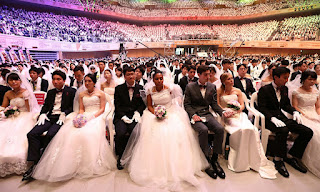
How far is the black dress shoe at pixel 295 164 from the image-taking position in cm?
261

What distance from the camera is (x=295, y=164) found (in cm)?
268

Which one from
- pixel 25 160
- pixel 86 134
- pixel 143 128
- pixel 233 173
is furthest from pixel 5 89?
pixel 233 173

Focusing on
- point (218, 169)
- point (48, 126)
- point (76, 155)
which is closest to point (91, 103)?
point (48, 126)

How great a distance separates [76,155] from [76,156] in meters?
0.01

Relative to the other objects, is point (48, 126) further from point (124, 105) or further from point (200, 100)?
point (200, 100)

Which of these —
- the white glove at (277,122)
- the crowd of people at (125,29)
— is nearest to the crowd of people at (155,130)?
the white glove at (277,122)

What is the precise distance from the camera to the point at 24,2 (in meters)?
18.9

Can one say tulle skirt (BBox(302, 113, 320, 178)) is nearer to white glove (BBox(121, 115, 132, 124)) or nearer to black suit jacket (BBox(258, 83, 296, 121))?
black suit jacket (BBox(258, 83, 296, 121))

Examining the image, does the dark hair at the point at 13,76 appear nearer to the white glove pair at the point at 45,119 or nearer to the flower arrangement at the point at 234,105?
the white glove pair at the point at 45,119

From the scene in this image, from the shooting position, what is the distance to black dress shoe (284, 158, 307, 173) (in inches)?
103

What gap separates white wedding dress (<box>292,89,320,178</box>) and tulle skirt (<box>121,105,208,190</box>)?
157 centimetres

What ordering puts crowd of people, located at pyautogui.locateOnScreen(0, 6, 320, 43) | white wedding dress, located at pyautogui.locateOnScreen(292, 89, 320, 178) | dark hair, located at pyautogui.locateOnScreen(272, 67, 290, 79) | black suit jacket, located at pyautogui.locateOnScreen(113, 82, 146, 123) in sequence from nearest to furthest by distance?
white wedding dress, located at pyautogui.locateOnScreen(292, 89, 320, 178) → dark hair, located at pyautogui.locateOnScreen(272, 67, 290, 79) → black suit jacket, located at pyautogui.locateOnScreen(113, 82, 146, 123) → crowd of people, located at pyautogui.locateOnScreen(0, 6, 320, 43)

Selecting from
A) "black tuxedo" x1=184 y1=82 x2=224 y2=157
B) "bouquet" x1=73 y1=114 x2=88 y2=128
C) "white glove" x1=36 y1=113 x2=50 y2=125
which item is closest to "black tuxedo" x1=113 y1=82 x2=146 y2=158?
"bouquet" x1=73 y1=114 x2=88 y2=128

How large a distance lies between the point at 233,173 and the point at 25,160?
3117 mm
